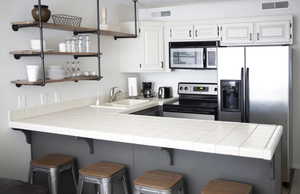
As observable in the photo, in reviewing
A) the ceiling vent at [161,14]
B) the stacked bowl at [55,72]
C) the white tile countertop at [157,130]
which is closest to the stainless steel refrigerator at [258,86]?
the white tile countertop at [157,130]

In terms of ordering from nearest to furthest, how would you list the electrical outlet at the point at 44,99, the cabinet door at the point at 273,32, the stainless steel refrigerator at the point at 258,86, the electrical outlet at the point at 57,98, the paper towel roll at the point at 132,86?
the electrical outlet at the point at 44,99, the electrical outlet at the point at 57,98, the stainless steel refrigerator at the point at 258,86, the cabinet door at the point at 273,32, the paper towel roll at the point at 132,86

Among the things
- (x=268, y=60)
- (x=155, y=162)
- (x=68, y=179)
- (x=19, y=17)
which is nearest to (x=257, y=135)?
(x=155, y=162)

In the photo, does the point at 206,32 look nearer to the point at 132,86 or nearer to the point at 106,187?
the point at 132,86

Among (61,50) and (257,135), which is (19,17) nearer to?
(61,50)

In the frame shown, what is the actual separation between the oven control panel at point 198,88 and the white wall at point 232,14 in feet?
0.37

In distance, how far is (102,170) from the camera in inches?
116

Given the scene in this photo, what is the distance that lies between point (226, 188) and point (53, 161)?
5.51ft

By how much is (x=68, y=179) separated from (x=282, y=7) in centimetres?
353

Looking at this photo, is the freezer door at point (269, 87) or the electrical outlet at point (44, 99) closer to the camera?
the electrical outlet at point (44, 99)

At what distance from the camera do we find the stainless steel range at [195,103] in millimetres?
4617

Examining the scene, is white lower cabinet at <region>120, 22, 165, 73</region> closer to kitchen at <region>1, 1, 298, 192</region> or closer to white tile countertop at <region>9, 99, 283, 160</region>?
kitchen at <region>1, 1, 298, 192</region>

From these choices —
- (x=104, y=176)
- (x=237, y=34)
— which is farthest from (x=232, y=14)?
(x=104, y=176)

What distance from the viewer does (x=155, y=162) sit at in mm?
3068

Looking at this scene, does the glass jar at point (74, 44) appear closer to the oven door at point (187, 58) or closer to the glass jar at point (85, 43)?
the glass jar at point (85, 43)
